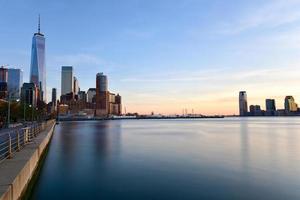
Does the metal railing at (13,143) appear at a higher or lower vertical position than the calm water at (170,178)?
higher

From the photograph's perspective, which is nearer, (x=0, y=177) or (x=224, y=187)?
(x=0, y=177)

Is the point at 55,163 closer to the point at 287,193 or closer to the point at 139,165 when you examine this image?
the point at 139,165

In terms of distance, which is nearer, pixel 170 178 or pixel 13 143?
pixel 13 143

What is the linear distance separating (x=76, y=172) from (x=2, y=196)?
1523 centimetres

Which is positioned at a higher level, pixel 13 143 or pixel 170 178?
pixel 13 143

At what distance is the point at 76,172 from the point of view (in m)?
25.4

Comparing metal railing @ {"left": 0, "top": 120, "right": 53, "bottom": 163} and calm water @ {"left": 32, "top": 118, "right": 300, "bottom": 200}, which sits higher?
metal railing @ {"left": 0, "top": 120, "right": 53, "bottom": 163}

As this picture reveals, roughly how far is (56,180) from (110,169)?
529cm

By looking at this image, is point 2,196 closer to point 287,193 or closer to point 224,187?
point 224,187

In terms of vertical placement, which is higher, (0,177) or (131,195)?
(0,177)

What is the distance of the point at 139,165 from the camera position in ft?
93.9

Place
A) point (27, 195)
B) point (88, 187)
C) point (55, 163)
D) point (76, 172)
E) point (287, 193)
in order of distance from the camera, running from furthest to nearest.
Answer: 1. point (55, 163)
2. point (76, 172)
3. point (88, 187)
4. point (287, 193)
5. point (27, 195)

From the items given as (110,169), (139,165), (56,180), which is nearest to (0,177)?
(56,180)

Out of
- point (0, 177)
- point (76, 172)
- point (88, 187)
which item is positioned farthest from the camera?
point (76, 172)
